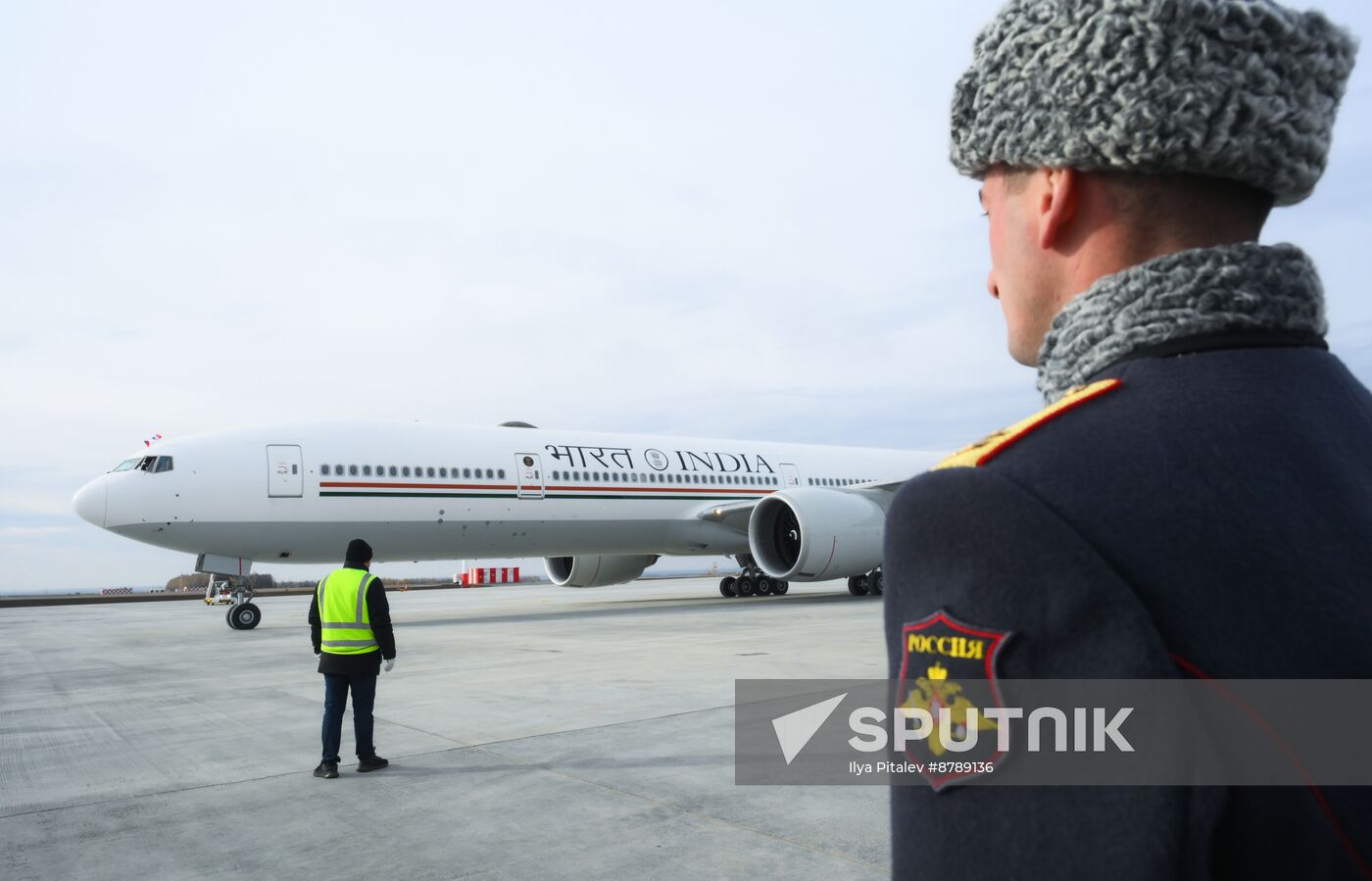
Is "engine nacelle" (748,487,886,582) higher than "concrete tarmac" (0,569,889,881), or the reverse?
"engine nacelle" (748,487,886,582)

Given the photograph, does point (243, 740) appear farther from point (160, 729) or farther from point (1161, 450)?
point (1161, 450)

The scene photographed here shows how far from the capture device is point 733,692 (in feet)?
21.6

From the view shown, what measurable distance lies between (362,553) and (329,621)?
0.45 meters

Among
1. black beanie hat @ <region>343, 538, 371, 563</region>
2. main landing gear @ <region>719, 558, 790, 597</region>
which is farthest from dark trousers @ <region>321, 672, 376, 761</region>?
main landing gear @ <region>719, 558, 790, 597</region>

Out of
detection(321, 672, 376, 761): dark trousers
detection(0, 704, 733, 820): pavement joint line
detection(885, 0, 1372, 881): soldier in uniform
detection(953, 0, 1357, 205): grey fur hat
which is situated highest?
detection(953, 0, 1357, 205): grey fur hat

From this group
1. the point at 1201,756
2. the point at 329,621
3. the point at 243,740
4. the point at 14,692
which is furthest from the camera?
the point at 14,692

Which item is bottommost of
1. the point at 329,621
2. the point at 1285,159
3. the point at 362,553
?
the point at 329,621

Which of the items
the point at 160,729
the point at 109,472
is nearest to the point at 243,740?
the point at 160,729

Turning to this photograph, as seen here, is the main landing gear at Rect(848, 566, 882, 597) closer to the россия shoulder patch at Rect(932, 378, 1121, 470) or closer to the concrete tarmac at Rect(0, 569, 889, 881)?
the concrete tarmac at Rect(0, 569, 889, 881)

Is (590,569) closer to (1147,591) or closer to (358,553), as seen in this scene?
(358,553)

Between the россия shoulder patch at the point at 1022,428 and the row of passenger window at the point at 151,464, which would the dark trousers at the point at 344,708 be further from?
the row of passenger window at the point at 151,464

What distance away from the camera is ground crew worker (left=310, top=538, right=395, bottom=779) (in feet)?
16.0

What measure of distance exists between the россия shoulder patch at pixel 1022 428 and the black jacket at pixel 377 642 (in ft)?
14.9

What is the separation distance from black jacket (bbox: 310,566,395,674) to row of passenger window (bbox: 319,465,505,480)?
8657 millimetres
